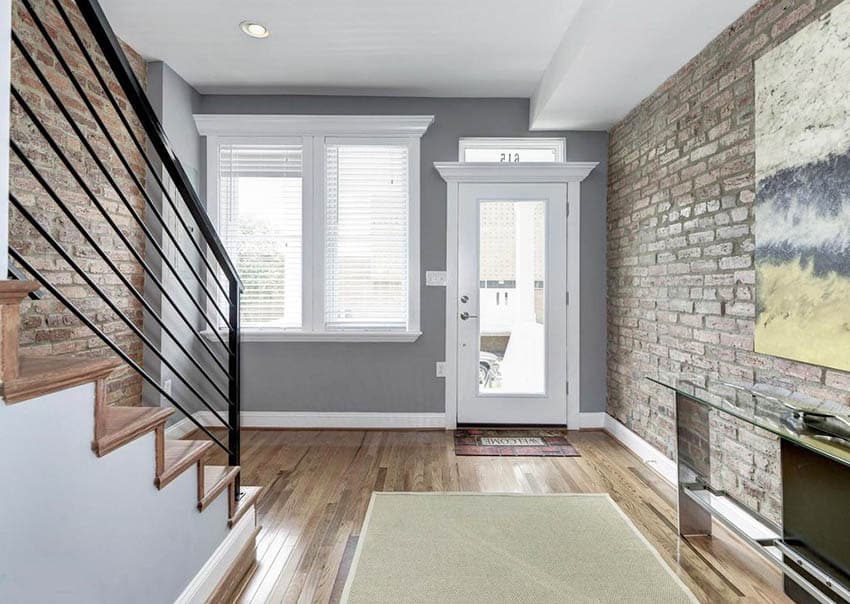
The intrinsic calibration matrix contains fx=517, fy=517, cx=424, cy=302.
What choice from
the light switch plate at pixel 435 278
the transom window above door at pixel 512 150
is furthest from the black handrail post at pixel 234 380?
the transom window above door at pixel 512 150

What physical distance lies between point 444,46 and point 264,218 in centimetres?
182

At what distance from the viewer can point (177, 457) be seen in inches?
63.7

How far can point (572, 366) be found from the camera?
13.2 feet

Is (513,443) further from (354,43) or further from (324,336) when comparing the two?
(354,43)

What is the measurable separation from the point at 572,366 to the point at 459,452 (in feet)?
3.92

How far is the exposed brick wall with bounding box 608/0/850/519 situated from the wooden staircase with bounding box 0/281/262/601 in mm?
2128

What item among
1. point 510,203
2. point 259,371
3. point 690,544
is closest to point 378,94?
point 510,203

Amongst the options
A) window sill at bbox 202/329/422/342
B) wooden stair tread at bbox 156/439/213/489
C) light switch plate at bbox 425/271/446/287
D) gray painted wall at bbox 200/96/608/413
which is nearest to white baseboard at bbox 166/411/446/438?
gray painted wall at bbox 200/96/608/413

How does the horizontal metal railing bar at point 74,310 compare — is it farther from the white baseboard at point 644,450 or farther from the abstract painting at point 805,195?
the white baseboard at point 644,450

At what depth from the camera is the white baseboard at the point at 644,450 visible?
3006 mm

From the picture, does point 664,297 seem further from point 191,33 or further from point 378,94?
point 191,33

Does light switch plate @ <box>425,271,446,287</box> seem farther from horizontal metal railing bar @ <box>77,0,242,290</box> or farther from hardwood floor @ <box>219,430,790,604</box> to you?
horizontal metal railing bar @ <box>77,0,242,290</box>

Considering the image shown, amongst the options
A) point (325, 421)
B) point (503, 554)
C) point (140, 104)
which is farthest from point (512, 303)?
point (140, 104)

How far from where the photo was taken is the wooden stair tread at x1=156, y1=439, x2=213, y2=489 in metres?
1.50
